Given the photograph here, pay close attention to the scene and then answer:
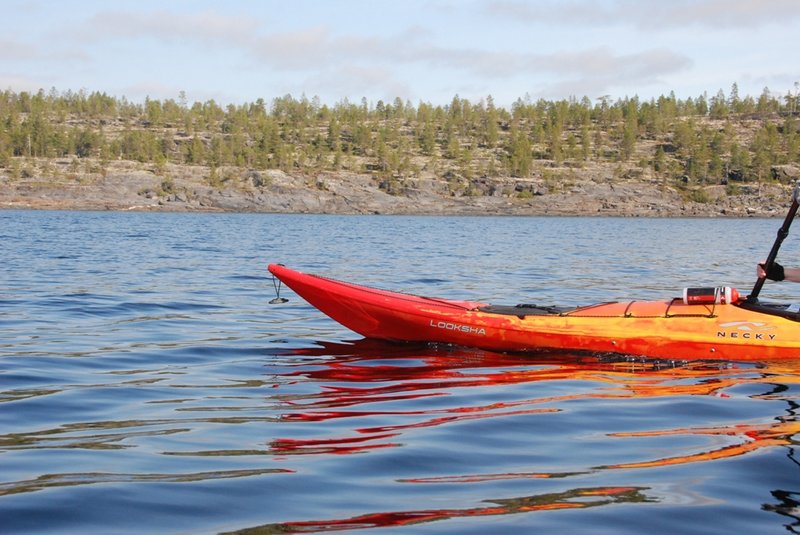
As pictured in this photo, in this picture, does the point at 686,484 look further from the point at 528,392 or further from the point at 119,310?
the point at 119,310

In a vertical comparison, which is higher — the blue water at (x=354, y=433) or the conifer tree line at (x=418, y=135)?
the conifer tree line at (x=418, y=135)

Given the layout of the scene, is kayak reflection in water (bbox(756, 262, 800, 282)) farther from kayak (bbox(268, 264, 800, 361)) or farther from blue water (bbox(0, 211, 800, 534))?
blue water (bbox(0, 211, 800, 534))

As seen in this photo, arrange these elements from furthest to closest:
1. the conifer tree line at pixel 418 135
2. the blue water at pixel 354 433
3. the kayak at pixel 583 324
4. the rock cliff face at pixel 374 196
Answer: the conifer tree line at pixel 418 135
the rock cliff face at pixel 374 196
the kayak at pixel 583 324
the blue water at pixel 354 433

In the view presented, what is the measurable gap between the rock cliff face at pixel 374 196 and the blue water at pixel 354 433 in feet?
279

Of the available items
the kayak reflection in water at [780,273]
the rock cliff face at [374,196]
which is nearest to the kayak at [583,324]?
the kayak reflection in water at [780,273]

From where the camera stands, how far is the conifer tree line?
390 ft

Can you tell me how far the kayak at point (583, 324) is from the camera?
30.5 feet

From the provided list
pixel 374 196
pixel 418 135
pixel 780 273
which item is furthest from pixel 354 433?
pixel 418 135

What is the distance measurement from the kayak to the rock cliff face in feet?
283

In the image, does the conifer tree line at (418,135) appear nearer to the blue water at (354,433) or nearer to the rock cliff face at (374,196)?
the rock cliff face at (374,196)

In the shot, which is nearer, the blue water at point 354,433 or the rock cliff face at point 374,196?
the blue water at point 354,433

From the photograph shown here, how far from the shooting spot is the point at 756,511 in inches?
178

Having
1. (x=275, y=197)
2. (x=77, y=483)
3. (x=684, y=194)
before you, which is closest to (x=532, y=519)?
(x=77, y=483)

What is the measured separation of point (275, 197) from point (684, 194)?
5008 centimetres
